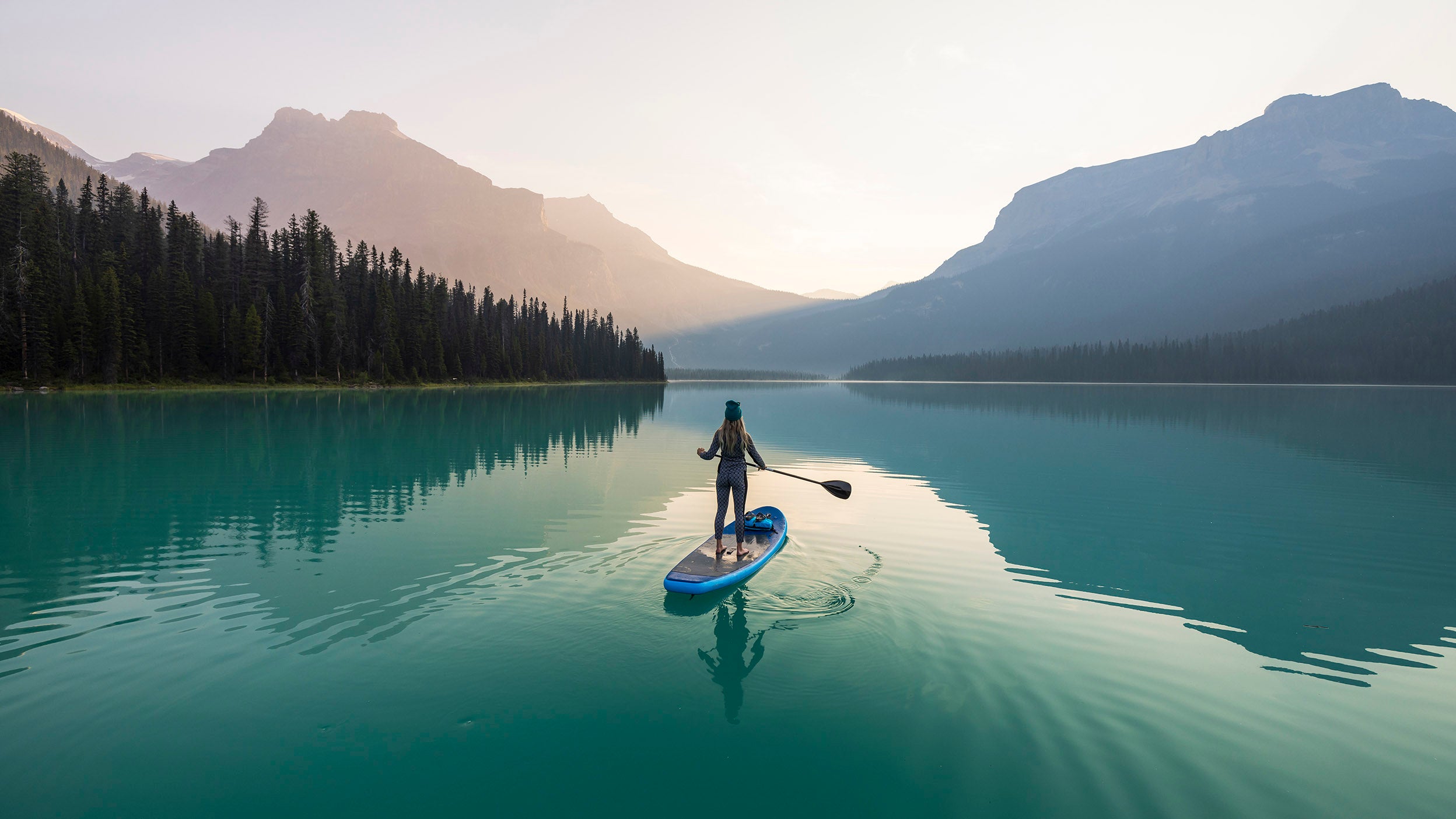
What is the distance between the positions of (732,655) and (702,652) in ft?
1.70

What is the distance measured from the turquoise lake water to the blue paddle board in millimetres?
409

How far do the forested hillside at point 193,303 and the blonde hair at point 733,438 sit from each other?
363ft

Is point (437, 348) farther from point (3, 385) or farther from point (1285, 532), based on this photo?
point (1285, 532)

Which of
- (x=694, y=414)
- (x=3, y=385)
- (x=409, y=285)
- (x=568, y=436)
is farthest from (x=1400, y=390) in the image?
(x=3, y=385)

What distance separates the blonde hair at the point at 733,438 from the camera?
52.0ft

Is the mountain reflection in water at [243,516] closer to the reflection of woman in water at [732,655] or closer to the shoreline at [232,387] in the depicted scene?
the reflection of woman in water at [732,655]

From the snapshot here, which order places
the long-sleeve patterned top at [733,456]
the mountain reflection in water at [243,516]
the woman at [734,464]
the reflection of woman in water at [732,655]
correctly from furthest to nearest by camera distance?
1. the long-sleeve patterned top at [733,456]
2. the woman at [734,464]
3. the mountain reflection in water at [243,516]
4. the reflection of woman in water at [732,655]

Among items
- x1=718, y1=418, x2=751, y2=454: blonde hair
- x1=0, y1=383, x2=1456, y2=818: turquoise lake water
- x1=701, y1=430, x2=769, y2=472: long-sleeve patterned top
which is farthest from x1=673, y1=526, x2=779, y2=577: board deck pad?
x1=718, y1=418, x2=751, y2=454: blonde hair

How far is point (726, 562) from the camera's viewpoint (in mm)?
15203

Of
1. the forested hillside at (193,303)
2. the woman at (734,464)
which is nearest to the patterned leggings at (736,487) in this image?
the woman at (734,464)

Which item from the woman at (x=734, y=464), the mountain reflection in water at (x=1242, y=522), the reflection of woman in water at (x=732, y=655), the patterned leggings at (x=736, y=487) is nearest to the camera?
the reflection of woman in water at (x=732, y=655)

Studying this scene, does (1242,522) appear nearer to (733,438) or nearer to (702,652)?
(733,438)

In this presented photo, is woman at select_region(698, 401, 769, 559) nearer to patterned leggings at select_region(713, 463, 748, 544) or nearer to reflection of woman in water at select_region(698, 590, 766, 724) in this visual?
patterned leggings at select_region(713, 463, 748, 544)

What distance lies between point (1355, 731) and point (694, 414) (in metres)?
71.8
